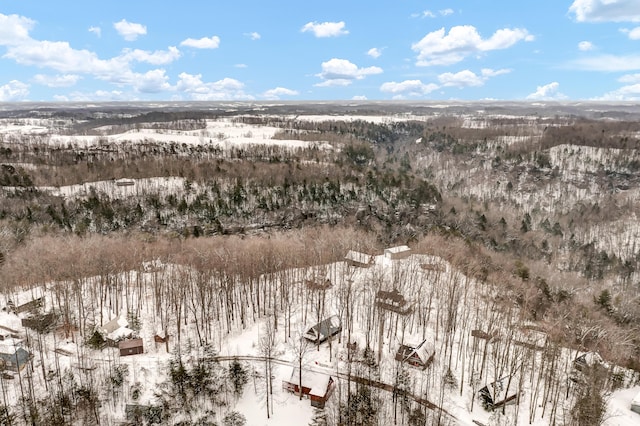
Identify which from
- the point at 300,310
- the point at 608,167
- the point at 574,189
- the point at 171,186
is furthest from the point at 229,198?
the point at 608,167

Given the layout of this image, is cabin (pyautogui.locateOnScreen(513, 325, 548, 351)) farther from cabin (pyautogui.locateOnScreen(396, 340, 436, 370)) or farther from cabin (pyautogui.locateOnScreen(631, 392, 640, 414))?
cabin (pyautogui.locateOnScreen(396, 340, 436, 370))

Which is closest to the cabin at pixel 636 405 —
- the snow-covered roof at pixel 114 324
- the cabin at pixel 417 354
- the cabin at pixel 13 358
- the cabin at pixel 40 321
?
the cabin at pixel 417 354

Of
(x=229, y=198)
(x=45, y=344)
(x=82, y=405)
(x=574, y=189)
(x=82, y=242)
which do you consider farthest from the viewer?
(x=574, y=189)

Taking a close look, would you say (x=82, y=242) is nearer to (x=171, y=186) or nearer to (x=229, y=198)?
(x=229, y=198)

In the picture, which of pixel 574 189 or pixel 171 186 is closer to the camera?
pixel 171 186

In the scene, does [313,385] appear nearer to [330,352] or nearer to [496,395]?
[330,352]

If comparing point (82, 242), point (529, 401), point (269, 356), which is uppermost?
point (82, 242)
